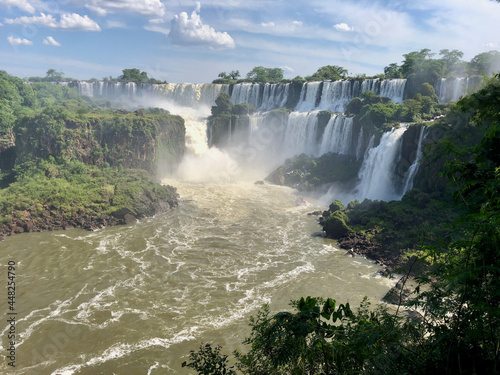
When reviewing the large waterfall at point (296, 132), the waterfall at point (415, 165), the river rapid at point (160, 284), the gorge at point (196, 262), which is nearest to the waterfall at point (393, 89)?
the large waterfall at point (296, 132)

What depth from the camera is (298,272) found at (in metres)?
19.7

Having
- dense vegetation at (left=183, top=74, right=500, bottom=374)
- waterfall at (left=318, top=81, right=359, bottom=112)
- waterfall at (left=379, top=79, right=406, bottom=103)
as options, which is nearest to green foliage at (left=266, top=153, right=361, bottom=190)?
waterfall at (left=318, top=81, right=359, bottom=112)

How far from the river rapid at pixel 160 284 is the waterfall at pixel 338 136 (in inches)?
555

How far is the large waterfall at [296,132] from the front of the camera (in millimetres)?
31469

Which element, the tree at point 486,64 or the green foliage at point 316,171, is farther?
the tree at point 486,64

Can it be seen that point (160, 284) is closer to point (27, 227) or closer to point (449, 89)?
point (27, 227)

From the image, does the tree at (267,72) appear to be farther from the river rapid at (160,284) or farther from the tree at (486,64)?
the river rapid at (160,284)

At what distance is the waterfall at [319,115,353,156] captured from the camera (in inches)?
1560

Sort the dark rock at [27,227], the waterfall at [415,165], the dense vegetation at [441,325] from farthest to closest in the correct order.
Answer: the waterfall at [415,165], the dark rock at [27,227], the dense vegetation at [441,325]

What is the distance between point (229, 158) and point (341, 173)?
53.9 feet

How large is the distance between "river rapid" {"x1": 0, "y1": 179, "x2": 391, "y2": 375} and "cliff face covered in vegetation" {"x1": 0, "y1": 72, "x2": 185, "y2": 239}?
1.73 m

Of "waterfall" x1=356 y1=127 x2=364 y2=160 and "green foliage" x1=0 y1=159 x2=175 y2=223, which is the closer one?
"green foliage" x1=0 y1=159 x2=175 y2=223

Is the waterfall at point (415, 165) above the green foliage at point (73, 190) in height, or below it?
above

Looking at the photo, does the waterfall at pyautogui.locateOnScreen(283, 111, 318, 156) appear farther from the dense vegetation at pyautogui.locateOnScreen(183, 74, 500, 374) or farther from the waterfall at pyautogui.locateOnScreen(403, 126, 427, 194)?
the dense vegetation at pyautogui.locateOnScreen(183, 74, 500, 374)
